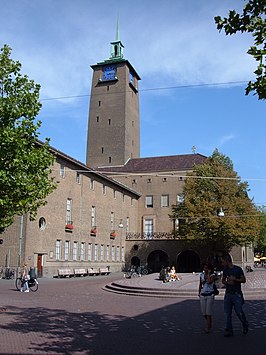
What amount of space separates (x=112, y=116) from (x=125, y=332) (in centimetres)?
6509

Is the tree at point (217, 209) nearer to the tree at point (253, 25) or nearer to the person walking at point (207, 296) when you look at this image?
the person walking at point (207, 296)

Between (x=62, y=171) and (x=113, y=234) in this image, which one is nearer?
(x=62, y=171)

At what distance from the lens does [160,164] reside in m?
70.1

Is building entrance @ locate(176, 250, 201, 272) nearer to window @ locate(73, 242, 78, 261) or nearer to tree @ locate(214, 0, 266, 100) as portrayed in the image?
window @ locate(73, 242, 78, 261)

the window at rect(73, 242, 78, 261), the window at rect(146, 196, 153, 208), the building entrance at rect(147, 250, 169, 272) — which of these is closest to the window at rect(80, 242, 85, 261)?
the window at rect(73, 242, 78, 261)

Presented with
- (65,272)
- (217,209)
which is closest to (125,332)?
(65,272)

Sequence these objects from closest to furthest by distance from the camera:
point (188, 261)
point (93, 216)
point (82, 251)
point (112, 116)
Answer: point (82, 251), point (93, 216), point (188, 261), point (112, 116)

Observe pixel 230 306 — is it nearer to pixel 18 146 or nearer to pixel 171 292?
pixel 18 146

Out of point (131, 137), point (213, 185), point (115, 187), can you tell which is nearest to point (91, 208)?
point (115, 187)

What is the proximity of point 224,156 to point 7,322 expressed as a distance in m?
41.5

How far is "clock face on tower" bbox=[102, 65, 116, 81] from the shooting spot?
75.3m

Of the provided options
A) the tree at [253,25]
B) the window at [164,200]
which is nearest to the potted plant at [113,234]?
the window at [164,200]

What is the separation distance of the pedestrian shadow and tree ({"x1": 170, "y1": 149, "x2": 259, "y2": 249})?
30437 millimetres

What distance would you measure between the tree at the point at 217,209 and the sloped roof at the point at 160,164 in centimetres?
1617
